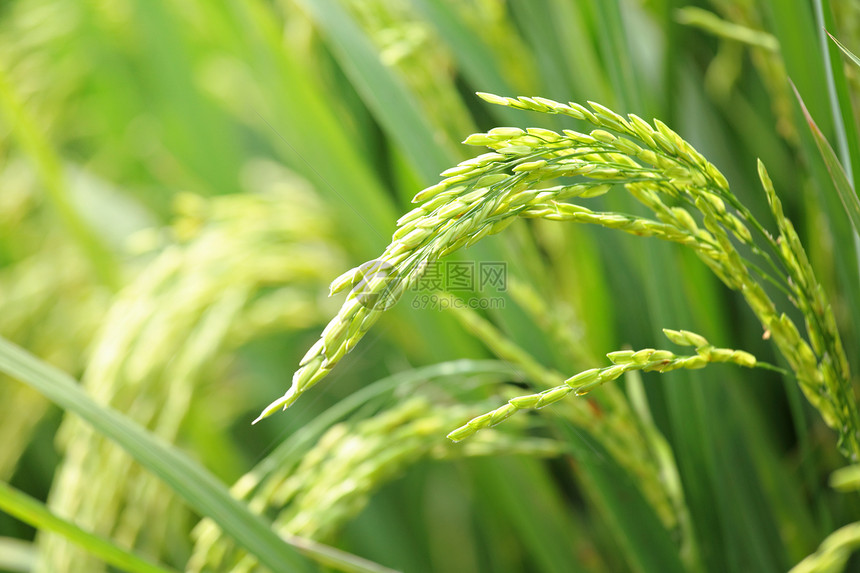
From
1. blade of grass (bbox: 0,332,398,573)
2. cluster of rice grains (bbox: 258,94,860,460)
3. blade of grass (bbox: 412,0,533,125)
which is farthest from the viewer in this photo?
blade of grass (bbox: 412,0,533,125)

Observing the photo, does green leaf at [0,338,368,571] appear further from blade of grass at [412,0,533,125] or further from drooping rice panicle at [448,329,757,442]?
blade of grass at [412,0,533,125]

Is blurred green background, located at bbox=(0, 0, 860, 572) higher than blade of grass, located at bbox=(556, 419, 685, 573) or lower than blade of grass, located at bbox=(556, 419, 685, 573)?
higher

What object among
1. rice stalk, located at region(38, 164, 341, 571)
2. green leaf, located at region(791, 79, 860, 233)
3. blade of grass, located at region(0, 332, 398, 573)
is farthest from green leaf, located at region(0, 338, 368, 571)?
green leaf, located at region(791, 79, 860, 233)

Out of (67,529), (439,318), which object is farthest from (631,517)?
(67,529)

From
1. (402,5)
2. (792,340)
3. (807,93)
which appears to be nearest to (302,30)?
(402,5)

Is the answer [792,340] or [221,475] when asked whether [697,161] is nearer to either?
[792,340]

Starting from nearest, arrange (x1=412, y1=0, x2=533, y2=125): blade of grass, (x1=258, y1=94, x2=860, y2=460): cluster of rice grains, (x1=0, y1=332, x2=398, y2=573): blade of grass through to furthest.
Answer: (x1=258, y1=94, x2=860, y2=460): cluster of rice grains, (x1=0, y1=332, x2=398, y2=573): blade of grass, (x1=412, y1=0, x2=533, y2=125): blade of grass
